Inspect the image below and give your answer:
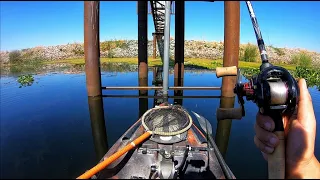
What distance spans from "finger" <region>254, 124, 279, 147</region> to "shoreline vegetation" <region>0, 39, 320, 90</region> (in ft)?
40.7

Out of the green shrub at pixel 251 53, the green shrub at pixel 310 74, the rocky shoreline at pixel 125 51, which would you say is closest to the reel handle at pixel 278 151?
the green shrub at pixel 310 74

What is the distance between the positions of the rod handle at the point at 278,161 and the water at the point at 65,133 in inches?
152

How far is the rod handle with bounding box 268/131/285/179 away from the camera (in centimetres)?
122

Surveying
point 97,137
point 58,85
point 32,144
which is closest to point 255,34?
point 97,137

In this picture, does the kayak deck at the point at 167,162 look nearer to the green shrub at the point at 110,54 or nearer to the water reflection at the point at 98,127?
the water reflection at the point at 98,127

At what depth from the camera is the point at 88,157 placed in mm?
5641

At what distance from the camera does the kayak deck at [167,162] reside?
9.91 feet

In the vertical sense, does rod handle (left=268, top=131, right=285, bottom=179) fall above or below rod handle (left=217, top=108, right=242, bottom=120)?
below

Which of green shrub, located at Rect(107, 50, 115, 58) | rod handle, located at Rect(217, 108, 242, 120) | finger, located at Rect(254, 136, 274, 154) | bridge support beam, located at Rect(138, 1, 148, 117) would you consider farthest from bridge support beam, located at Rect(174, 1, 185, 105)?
green shrub, located at Rect(107, 50, 115, 58)

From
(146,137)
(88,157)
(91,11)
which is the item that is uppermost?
(91,11)

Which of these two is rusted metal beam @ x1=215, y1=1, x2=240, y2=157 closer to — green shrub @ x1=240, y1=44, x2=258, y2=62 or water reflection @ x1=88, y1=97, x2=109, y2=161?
water reflection @ x1=88, y1=97, x2=109, y2=161

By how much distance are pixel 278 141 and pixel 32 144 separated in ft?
22.4

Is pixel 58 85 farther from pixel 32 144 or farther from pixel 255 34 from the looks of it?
pixel 255 34

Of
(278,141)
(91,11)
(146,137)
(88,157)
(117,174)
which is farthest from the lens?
(91,11)
